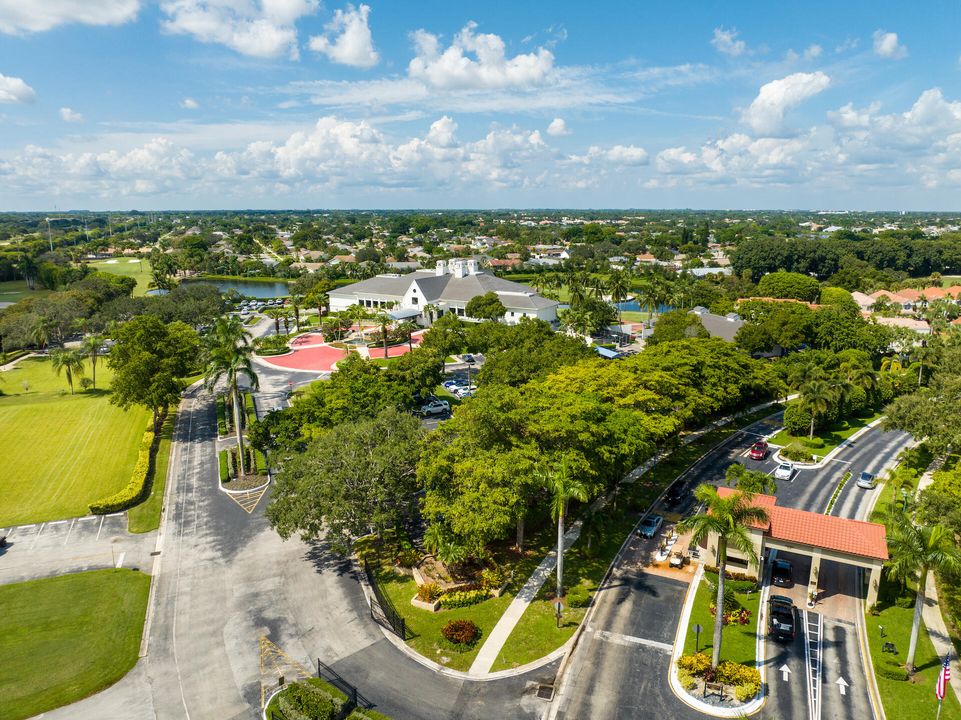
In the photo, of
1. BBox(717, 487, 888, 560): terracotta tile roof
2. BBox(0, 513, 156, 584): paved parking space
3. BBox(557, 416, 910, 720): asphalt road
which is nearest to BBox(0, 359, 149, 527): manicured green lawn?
BBox(0, 513, 156, 584): paved parking space

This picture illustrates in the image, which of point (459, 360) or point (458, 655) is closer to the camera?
point (458, 655)

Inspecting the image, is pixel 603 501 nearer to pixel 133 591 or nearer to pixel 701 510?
pixel 701 510

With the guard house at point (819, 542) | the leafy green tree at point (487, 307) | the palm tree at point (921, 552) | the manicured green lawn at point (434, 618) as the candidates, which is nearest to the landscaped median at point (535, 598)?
the manicured green lawn at point (434, 618)

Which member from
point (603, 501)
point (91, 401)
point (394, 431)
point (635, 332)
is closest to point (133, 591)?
point (394, 431)

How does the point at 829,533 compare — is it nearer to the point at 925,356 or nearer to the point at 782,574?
the point at 782,574

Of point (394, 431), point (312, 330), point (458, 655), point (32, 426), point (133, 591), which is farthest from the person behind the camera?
point (312, 330)

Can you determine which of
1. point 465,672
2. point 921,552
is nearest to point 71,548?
point 465,672
